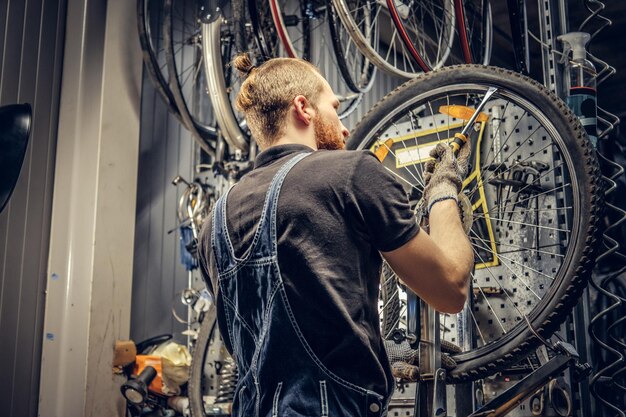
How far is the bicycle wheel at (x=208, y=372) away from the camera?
130 inches

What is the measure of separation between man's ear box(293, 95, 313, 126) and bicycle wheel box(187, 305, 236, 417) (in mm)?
1871

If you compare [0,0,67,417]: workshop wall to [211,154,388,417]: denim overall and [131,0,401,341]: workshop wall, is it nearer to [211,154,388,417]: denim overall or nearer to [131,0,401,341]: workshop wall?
[131,0,401,341]: workshop wall

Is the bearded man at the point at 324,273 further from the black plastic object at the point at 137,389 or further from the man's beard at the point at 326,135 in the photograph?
the black plastic object at the point at 137,389

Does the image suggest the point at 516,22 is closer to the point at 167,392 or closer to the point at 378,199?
the point at 378,199

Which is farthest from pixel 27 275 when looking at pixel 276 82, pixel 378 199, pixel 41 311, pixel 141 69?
pixel 378 199

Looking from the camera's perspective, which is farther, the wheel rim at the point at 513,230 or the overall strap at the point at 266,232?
the wheel rim at the point at 513,230

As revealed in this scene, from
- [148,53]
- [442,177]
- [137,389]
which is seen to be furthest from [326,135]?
[148,53]

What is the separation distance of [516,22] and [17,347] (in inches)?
112

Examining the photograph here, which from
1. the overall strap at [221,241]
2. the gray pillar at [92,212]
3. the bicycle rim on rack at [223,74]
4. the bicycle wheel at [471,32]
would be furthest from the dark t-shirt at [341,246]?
the gray pillar at [92,212]

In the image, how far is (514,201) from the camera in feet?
7.88

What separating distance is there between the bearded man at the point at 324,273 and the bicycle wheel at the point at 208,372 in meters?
1.83

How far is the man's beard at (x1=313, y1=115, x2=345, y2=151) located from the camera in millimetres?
1672

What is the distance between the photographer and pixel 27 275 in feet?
11.9

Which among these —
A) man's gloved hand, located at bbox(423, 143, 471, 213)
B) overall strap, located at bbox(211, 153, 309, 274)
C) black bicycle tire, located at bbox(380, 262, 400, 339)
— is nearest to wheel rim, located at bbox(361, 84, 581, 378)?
black bicycle tire, located at bbox(380, 262, 400, 339)
